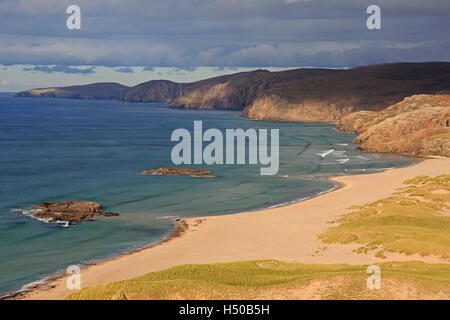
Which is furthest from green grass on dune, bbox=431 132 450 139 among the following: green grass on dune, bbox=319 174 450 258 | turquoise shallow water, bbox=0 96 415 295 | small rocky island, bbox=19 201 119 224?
small rocky island, bbox=19 201 119 224

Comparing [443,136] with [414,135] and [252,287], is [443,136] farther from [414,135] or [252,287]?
[252,287]

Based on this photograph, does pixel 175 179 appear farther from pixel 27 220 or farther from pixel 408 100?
pixel 408 100

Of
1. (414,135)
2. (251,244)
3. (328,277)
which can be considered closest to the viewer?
(328,277)

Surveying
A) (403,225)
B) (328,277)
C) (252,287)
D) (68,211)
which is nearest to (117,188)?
(68,211)

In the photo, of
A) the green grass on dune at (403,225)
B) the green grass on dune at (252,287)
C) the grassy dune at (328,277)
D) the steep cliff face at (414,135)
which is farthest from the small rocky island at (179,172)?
the green grass on dune at (252,287)

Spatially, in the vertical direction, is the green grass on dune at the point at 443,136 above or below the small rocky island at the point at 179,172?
above

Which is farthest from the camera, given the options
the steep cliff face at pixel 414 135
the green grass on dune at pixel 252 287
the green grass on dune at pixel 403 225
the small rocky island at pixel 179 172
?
the steep cliff face at pixel 414 135

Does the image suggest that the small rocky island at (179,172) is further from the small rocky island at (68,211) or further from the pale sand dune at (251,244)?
the small rocky island at (68,211)

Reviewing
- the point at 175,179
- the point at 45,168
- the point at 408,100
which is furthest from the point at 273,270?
the point at 408,100
